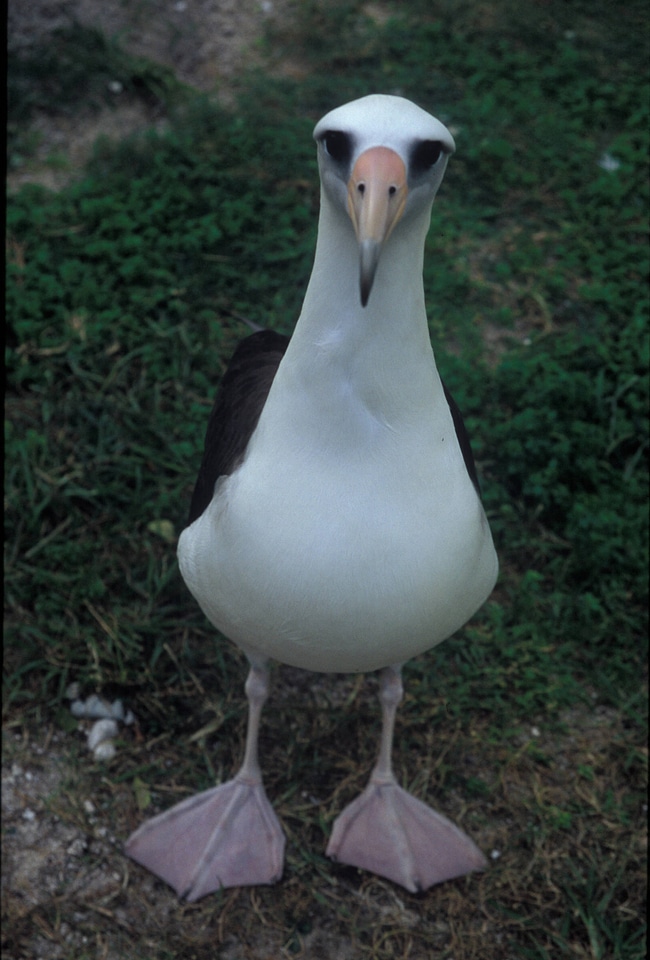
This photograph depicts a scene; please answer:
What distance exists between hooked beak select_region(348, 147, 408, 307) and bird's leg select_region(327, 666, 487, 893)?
56.3 inches

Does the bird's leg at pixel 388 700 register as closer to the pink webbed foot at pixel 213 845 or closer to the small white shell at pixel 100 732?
the pink webbed foot at pixel 213 845

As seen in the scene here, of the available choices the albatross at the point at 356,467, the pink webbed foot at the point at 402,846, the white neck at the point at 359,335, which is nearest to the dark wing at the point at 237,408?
the albatross at the point at 356,467

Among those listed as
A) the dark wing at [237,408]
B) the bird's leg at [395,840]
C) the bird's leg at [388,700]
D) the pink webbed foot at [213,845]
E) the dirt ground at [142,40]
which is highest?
the dark wing at [237,408]

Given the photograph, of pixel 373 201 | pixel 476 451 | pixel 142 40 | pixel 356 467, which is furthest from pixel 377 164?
pixel 142 40

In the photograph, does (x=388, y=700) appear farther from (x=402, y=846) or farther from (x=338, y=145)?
(x=338, y=145)

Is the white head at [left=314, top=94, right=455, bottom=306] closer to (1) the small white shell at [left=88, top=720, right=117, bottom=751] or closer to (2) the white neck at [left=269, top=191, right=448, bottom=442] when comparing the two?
(2) the white neck at [left=269, top=191, right=448, bottom=442]

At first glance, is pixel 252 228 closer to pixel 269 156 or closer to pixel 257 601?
pixel 269 156

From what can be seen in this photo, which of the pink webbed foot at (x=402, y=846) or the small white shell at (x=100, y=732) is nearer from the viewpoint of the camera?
the pink webbed foot at (x=402, y=846)

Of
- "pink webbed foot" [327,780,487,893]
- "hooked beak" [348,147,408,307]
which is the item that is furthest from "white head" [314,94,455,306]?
"pink webbed foot" [327,780,487,893]

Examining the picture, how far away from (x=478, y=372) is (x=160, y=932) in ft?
7.62

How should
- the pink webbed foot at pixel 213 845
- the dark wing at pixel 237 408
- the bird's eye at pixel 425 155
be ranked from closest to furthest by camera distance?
the bird's eye at pixel 425 155
the dark wing at pixel 237 408
the pink webbed foot at pixel 213 845

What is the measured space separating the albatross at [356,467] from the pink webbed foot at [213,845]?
2.25ft

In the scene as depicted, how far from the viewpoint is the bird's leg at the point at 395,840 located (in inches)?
115

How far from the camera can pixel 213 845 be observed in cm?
295
